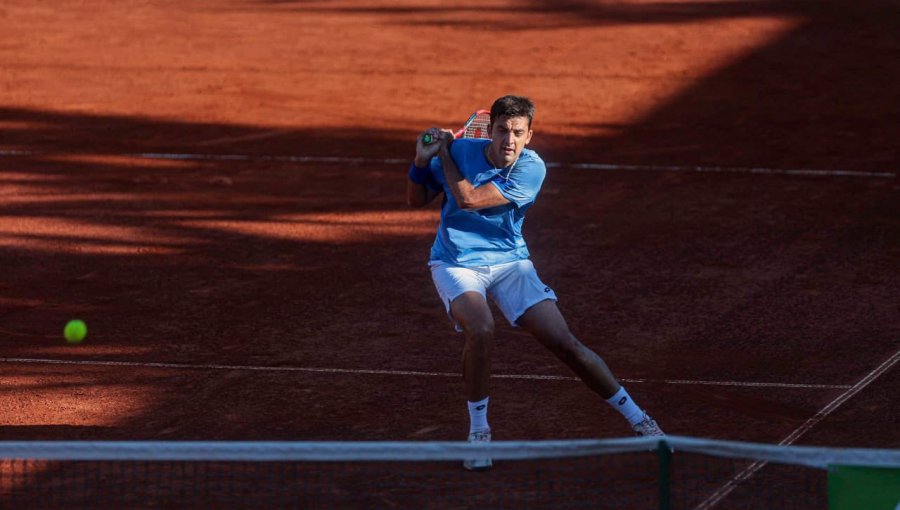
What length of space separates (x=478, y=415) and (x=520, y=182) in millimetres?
1282

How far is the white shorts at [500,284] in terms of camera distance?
704 cm

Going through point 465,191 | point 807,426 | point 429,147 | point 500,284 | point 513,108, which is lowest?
point 807,426

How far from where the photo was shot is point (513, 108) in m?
6.81

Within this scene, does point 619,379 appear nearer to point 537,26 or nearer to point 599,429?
point 599,429

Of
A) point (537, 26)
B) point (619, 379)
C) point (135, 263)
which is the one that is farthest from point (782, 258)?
point (537, 26)

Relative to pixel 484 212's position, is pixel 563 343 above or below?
below

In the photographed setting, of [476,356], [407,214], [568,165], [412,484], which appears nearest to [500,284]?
[476,356]

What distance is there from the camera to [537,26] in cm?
2006

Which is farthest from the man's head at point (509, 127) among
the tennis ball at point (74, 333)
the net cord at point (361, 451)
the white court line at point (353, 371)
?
the tennis ball at point (74, 333)

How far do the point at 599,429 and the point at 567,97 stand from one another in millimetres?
9916

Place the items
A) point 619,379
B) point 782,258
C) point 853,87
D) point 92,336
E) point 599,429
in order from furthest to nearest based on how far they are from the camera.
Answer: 1. point 853,87
2. point 782,258
3. point 92,336
4. point 619,379
5. point 599,429

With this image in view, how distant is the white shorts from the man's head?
0.58 meters

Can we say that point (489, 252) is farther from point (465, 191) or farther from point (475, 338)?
point (475, 338)

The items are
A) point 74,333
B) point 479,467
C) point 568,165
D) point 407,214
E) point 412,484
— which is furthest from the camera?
point 568,165
